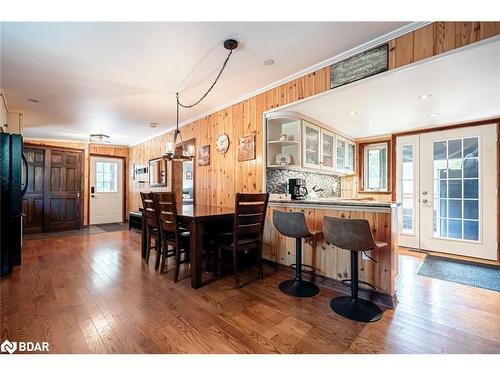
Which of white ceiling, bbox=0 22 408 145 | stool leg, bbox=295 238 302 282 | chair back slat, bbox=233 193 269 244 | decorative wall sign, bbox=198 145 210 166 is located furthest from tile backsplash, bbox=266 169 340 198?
decorative wall sign, bbox=198 145 210 166

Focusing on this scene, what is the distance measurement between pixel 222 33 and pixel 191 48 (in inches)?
15.5

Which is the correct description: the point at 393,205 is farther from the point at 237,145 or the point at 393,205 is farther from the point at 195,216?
the point at 237,145

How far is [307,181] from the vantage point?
13.0ft

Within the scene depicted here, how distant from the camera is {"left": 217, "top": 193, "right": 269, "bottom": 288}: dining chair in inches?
94.4

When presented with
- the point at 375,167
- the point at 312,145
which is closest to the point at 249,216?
the point at 312,145

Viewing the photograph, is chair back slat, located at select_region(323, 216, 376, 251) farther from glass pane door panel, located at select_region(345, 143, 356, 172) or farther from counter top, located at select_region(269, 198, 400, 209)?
glass pane door panel, located at select_region(345, 143, 356, 172)

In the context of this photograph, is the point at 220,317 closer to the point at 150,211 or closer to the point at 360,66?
the point at 150,211

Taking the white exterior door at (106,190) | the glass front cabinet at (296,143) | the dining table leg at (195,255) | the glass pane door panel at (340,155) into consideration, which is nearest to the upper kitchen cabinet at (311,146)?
the glass front cabinet at (296,143)

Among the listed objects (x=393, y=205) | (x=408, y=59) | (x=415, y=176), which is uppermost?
(x=408, y=59)

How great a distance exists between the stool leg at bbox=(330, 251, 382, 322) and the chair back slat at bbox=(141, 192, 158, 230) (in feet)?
7.29

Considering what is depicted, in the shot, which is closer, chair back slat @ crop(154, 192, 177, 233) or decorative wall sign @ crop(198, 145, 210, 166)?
chair back slat @ crop(154, 192, 177, 233)

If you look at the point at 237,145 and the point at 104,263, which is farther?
the point at 237,145

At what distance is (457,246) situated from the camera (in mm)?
3658

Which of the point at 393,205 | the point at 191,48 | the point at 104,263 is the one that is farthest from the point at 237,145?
the point at 104,263
